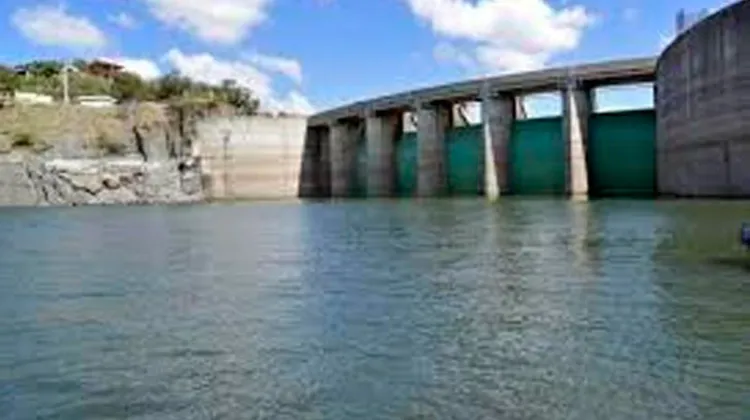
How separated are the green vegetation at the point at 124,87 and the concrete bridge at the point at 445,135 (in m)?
9.56

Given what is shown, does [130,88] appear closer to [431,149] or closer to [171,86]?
[171,86]

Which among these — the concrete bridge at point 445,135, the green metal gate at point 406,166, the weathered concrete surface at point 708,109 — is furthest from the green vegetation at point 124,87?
the weathered concrete surface at point 708,109

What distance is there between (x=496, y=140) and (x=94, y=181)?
3712 centimetres

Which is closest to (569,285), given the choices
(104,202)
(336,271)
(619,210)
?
(336,271)

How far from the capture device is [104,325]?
1325 cm

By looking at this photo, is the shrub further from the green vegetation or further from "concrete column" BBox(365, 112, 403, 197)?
"concrete column" BBox(365, 112, 403, 197)

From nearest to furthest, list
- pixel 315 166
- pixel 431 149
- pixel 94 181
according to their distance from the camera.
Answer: pixel 431 149 < pixel 94 181 < pixel 315 166

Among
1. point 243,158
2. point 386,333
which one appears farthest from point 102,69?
point 386,333

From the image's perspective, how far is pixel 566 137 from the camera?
209 feet

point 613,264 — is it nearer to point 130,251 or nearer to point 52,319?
point 52,319

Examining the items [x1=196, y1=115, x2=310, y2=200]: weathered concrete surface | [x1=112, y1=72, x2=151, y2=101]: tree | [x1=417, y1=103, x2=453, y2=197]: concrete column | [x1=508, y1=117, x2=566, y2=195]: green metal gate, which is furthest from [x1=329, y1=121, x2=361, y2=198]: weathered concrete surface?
[x1=112, y1=72, x2=151, y2=101]: tree

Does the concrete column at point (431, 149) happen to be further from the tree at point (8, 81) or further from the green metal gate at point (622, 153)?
the tree at point (8, 81)

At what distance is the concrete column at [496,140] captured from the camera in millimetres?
69812

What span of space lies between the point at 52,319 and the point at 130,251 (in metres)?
13.1
